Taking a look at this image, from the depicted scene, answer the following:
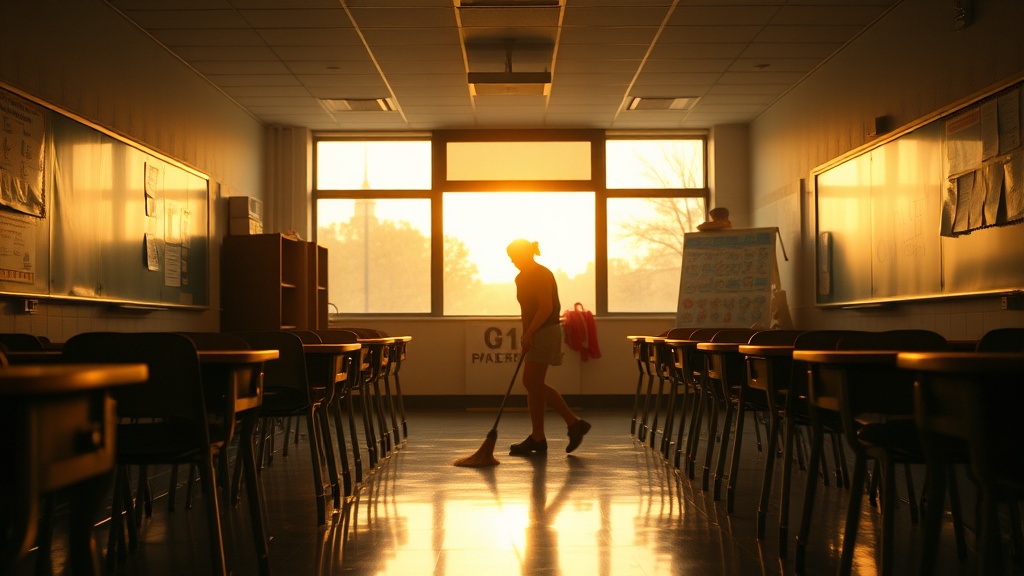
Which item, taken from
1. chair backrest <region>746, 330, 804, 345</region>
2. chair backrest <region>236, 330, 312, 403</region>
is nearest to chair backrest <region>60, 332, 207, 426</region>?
chair backrest <region>236, 330, 312, 403</region>

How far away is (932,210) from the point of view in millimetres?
5453

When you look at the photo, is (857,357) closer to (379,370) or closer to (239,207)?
(379,370)

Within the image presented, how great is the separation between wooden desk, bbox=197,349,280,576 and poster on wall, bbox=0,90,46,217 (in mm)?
2284

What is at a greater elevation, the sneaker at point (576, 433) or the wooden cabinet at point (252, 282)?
the wooden cabinet at point (252, 282)

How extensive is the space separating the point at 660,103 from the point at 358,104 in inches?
113

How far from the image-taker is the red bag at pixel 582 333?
9.55 meters

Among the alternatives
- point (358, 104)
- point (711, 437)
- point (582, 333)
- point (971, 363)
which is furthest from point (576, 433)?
point (971, 363)

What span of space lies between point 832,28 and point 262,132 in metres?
5.70

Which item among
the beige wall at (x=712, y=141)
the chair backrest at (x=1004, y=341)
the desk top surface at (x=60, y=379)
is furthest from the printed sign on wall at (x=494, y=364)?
the desk top surface at (x=60, y=379)

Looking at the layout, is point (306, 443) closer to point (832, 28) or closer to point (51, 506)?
point (51, 506)

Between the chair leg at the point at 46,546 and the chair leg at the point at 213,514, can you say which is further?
the chair leg at the point at 213,514

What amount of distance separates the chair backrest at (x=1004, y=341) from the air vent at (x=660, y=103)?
19.3ft

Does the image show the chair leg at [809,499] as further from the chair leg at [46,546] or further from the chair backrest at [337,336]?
the chair backrest at [337,336]

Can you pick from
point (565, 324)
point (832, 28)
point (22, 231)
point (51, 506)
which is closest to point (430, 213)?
point (565, 324)
